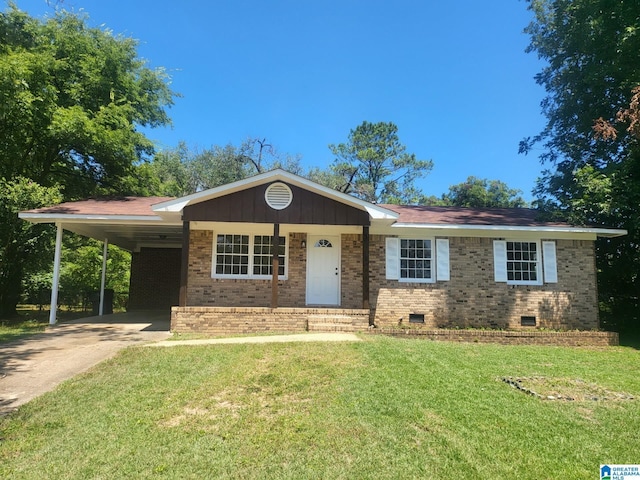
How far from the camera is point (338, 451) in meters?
4.07

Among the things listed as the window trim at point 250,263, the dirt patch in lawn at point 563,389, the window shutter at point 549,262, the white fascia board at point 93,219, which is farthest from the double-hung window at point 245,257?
the dirt patch in lawn at point 563,389

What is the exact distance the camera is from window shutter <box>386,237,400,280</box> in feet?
42.8

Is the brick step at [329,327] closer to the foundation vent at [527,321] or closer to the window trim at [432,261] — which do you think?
the window trim at [432,261]

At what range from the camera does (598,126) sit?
490 inches

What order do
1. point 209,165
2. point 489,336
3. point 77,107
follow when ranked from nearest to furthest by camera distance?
point 489,336 < point 77,107 < point 209,165

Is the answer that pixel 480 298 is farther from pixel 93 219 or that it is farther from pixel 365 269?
pixel 93 219

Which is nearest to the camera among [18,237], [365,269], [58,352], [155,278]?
[58,352]

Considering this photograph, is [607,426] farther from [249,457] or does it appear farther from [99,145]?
[99,145]

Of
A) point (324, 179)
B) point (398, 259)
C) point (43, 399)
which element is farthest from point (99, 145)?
point (324, 179)

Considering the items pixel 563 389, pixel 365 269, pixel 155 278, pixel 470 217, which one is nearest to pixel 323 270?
pixel 365 269

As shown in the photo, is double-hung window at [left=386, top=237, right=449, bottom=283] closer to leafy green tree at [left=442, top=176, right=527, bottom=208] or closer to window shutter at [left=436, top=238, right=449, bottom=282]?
window shutter at [left=436, top=238, right=449, bottom=282]

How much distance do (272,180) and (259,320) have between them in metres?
3.83

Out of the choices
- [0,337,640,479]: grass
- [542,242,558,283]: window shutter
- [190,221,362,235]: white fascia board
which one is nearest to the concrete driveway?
[0,337,640,479]: grass

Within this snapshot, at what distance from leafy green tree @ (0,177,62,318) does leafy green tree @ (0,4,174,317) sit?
4 centimetres
